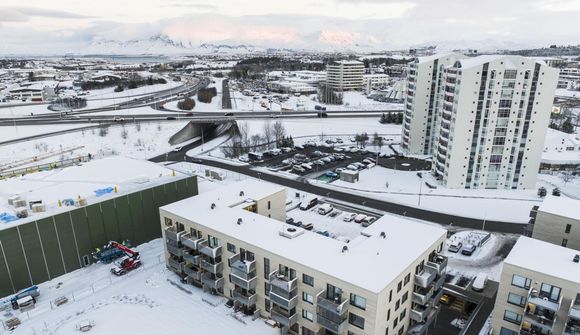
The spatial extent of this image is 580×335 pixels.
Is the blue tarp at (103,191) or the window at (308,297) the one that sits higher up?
the blue tarp at (103,191)

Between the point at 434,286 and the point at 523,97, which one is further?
the point at 523,97

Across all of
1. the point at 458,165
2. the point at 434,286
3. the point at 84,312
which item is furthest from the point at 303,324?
the point at 458,165

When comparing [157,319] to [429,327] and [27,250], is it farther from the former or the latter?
[429,327]

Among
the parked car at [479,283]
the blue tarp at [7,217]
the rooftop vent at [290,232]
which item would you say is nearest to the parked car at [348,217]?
the parked car at [479,283]

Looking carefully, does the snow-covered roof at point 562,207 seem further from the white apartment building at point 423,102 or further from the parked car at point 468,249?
the white apartment building at point 423,102

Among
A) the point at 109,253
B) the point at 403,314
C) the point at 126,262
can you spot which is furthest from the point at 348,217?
the point at 109,253

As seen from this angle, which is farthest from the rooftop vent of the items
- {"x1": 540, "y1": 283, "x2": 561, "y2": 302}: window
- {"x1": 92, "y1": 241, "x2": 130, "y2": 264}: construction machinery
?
{"x1": 92, "y1": 241, "x2": 130, "y2": 264}: construction machinery

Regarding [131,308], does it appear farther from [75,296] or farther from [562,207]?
[562,207]
